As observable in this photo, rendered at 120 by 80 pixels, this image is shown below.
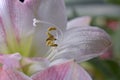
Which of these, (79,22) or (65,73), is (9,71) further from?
(79,22)

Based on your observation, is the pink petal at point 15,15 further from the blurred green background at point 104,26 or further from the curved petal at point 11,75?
the blurred green background at point 104,26

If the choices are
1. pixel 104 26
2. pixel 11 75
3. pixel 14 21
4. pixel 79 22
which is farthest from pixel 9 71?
pixel 104 26

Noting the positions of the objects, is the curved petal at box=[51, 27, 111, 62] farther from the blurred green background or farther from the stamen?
the blurred green background

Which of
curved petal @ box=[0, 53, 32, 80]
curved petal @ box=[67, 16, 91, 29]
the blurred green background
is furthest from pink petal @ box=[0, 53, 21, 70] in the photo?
the blurred green background

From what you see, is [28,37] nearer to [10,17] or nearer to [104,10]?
[10,17]

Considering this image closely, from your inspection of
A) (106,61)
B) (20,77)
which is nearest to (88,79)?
(20,77)

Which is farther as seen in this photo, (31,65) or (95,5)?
(95,5)
